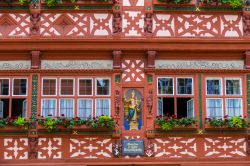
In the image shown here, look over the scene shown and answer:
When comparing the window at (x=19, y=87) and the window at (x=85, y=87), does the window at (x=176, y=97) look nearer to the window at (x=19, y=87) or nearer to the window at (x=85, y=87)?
the window at (x=85, y=87)

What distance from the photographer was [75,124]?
1800 centimetres

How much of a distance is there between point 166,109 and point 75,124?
9.54 ft

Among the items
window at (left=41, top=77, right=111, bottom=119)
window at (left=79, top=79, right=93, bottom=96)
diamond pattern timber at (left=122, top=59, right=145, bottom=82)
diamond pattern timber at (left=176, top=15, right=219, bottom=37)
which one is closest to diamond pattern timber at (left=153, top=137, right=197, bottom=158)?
window at (left=41, top=77, right=111, bottom=119)

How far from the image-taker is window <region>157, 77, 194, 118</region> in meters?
18.6

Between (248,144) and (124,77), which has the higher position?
(124,77)

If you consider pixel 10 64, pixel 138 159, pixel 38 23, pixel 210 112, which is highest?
pixel 38 23

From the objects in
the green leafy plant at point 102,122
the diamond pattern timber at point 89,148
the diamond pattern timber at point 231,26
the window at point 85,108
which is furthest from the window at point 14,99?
the diamond pattern timber at point 231,26

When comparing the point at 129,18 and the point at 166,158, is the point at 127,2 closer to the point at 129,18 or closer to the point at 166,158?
the point at 129,18

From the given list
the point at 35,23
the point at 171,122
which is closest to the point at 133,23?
the point at 35,23

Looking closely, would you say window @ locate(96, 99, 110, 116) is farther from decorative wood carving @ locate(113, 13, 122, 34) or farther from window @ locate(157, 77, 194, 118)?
decorative wood carving @ locate(113, 13, 122, 34)

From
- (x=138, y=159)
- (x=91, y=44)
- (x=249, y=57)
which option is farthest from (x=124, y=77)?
(x=249, y=57)

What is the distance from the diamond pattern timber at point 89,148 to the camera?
59.1 ft

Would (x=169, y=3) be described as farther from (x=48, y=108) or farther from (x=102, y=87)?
(x=48, y=108)

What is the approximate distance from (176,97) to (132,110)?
4.83ft
